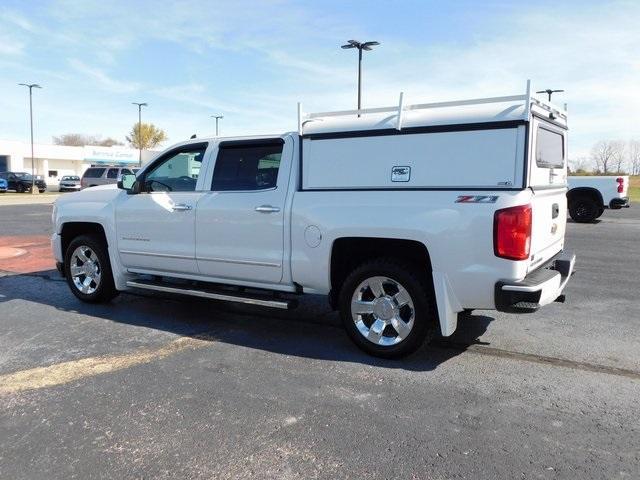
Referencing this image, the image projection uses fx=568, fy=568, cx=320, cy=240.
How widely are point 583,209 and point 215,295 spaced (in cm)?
1517

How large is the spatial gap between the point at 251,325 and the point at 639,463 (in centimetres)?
371

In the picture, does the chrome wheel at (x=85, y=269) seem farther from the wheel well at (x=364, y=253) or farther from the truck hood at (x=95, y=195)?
the wheel well at (x=364, y=253)

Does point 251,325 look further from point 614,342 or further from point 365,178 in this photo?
point 614,342

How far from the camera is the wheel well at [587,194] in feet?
56.9

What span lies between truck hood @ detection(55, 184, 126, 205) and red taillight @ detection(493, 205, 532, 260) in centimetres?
417

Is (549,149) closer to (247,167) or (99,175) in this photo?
(247,167)

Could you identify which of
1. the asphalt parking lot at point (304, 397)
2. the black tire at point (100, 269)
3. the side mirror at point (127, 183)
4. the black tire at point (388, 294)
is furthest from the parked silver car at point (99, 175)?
the black tire at point (388, 294)

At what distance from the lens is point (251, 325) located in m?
5.84

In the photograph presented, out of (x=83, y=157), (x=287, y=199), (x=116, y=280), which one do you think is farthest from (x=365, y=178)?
(x=83, y=157)

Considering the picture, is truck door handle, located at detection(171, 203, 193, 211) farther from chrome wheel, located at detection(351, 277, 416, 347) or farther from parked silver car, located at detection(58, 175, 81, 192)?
parked silver car, located at detection(58, 175, 81, 192)

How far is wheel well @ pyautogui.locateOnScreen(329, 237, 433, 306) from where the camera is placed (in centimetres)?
468

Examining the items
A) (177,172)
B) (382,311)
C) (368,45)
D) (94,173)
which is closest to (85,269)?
(177,172)

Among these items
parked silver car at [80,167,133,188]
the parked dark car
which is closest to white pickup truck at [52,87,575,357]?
parked silver car at [80,167,133,188]

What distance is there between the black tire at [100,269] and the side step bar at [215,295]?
16.7 inches
